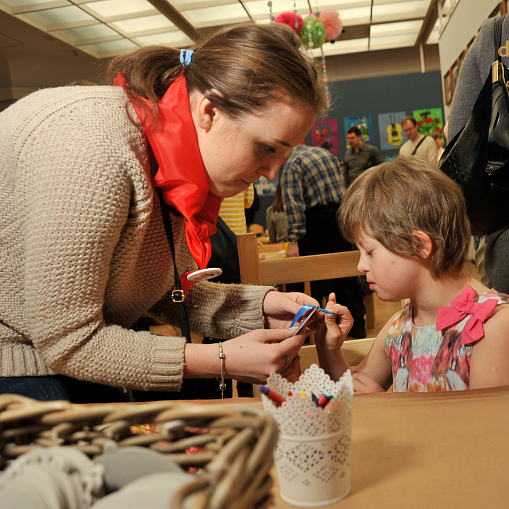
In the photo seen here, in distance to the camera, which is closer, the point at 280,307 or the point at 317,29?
the point at 280,307

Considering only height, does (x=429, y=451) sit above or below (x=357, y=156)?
below

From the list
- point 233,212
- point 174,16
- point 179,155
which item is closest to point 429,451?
point 179,155

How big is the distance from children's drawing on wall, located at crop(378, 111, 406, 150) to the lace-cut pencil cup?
851 centimetres

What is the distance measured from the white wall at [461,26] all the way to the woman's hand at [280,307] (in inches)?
142

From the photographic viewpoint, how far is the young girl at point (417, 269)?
1.20m

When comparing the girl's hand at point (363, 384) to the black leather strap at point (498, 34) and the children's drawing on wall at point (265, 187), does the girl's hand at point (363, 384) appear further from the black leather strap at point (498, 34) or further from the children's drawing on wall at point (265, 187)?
the children's drawing on wall at point (265, 187)

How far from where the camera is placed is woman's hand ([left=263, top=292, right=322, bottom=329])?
124 cm

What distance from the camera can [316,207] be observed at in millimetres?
3602

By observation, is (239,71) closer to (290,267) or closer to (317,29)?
(290,267)

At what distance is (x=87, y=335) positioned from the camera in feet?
2.95

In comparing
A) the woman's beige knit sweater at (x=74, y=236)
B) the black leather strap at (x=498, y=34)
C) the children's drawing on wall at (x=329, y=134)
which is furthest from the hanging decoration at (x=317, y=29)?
the children's drawing on wall at (x=329, y=134)

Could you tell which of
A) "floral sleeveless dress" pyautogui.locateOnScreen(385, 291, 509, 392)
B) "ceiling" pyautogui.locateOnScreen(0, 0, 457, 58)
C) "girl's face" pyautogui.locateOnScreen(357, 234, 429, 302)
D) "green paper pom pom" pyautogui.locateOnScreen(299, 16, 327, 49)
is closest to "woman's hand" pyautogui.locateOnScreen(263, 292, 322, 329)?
"girl's face" pyautogui.locateOnScreen(357, 234, 429, 302)

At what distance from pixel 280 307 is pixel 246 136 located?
1.44ft

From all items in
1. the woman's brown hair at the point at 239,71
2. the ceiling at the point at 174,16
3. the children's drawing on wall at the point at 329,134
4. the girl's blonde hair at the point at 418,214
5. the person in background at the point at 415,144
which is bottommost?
the girl's blonde hair at the point at 418,214
